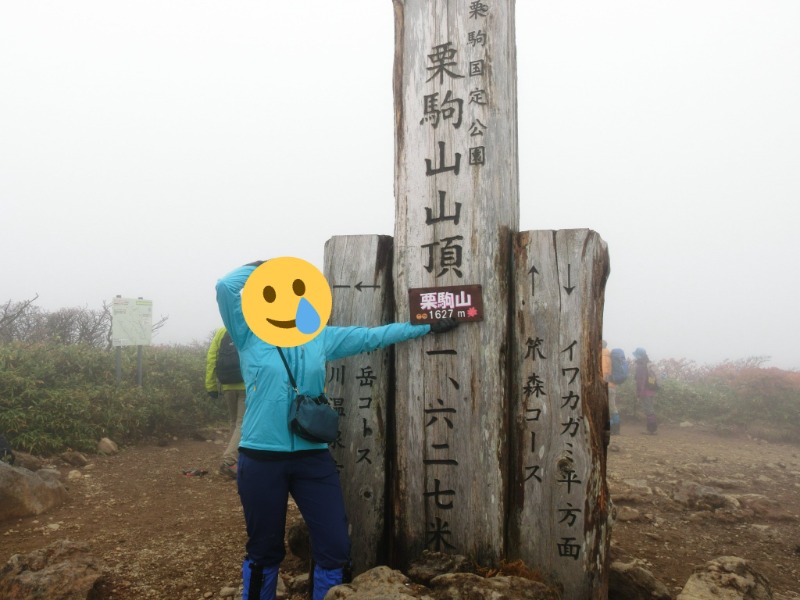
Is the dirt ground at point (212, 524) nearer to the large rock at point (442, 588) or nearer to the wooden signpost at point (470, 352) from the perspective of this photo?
the wooden signpost at point (470, 352)

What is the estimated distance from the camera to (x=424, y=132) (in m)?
3.49

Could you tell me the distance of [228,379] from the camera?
6.25 meters

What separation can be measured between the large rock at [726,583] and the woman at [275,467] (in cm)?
182

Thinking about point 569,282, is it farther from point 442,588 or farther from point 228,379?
point 228,379

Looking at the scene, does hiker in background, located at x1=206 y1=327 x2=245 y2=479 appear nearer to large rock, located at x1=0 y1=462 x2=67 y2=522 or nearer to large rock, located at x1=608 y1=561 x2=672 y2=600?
large rock, located at x1=0 y1=462 x2=67 y2=522

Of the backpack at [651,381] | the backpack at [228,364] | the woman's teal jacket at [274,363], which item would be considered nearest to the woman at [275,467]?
the woman's teal jacket at [274,363]

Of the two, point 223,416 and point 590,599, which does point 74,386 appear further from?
point 590,599

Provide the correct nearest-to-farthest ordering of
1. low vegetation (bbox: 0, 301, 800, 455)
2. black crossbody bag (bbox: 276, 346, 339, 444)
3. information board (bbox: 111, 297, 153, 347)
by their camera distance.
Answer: black crossbody bag (bbox: 276, 346, 339, 444) < low vegetation (bbox: 0, 301, 800, 455) < information board (bbox: 111, 297, 153, 347)

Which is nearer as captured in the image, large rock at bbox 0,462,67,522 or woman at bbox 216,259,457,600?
woman at bbox 216,259,457,600

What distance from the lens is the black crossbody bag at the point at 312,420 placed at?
2844mm

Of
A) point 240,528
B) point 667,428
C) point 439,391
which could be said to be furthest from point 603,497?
point 667,428

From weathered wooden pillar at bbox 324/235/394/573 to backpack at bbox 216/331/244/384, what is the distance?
291cm

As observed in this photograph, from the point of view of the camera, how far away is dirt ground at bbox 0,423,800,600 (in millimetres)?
4000

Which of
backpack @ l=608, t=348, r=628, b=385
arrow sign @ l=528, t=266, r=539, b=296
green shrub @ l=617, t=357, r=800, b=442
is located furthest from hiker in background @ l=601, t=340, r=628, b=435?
arrow sign @ l=528, t=266, r=539, b=296
